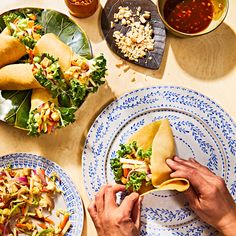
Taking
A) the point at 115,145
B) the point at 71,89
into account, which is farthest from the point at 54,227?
the point at 71,89

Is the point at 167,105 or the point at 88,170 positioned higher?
the point at 167,105

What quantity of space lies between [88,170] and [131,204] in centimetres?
22

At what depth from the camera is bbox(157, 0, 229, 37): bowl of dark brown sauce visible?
1.96 m

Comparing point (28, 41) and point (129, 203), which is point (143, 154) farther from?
point (28, 41)

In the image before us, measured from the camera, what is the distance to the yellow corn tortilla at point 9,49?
74.0 inches

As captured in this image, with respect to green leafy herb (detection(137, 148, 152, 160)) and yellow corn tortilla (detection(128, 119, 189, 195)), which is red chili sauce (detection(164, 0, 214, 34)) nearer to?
yellow corn tortilla (detection(128, 119, 189, 195))

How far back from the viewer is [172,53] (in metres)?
2.02

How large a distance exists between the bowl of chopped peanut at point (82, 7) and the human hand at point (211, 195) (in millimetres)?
651

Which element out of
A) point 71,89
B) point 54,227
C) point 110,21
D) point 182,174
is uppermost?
point 110,21

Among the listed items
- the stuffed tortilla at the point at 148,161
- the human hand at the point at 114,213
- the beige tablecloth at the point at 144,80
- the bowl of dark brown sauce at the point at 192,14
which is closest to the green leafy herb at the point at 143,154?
the stuffed tortilla at the point at 148,161

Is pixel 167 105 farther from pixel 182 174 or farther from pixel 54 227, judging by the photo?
pixel 54 227

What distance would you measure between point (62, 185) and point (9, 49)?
0.54 metres

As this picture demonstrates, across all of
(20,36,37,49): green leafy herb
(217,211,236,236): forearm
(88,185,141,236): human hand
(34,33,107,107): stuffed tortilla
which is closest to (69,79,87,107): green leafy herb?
(34,33,107,107): stuffed tortilla

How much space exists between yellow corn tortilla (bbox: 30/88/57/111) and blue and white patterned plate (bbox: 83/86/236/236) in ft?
0.67
